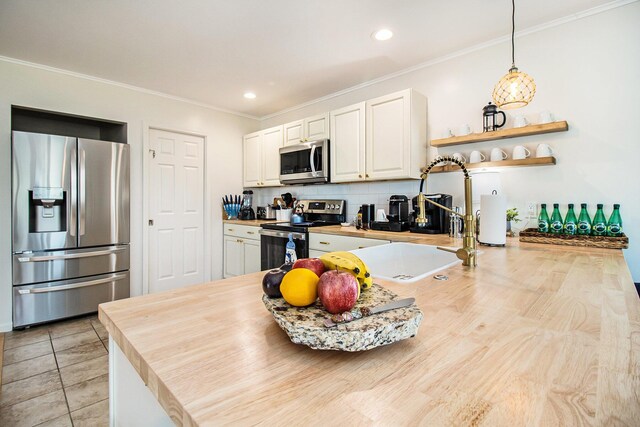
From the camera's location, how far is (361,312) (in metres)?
0.63

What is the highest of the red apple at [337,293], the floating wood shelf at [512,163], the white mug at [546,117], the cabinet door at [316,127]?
the cabinet door at [316,127]

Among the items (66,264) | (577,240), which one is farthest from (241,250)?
(577,240)

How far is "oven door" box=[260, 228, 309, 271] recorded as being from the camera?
Answer: 313 centimetres

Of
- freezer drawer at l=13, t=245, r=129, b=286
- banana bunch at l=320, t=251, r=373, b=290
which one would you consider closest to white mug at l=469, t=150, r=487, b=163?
banana bunch at l=320, t=251, r=373, b=290

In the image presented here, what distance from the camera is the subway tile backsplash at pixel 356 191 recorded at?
3077 mm

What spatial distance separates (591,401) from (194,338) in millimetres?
691

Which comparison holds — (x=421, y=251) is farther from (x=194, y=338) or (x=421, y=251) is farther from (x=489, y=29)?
(x=489, y=29)

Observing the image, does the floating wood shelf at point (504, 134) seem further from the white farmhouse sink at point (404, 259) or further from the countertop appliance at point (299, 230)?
the countertop appliance at point (299, 230)

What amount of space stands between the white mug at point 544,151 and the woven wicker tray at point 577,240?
547mm

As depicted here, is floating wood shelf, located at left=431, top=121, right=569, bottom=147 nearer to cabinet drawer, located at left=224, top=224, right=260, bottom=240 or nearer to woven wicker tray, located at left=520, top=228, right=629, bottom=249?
woven wicker tray, located at left=520, top=228, right=629, bottom=249

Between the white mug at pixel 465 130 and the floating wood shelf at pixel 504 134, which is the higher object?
the white mug at pixel 465 130

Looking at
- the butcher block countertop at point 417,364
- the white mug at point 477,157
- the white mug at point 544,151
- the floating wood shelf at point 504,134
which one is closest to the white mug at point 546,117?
the floating wood shelf at point 504,134

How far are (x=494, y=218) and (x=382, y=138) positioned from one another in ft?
4.37

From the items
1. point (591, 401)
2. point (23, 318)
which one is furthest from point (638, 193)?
point (23, 318)
